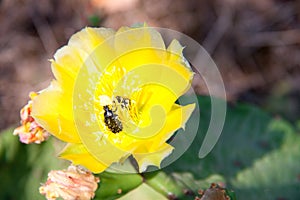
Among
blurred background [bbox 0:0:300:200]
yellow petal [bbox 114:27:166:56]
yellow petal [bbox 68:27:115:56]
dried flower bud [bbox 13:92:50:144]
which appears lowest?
blurred background [bbox 0:0:300:200]

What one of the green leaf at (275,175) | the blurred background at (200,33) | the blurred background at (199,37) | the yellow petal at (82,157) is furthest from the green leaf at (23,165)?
the blurred background at (200,33)

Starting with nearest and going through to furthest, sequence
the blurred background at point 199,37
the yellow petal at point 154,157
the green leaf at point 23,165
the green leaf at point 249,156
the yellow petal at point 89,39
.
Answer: the yellow petal at point 154,157 → the yellow petal at point 89,39 → the green leaf at point 23,165 → the green leaf at point 249,156 → the blurred background at point 199,37

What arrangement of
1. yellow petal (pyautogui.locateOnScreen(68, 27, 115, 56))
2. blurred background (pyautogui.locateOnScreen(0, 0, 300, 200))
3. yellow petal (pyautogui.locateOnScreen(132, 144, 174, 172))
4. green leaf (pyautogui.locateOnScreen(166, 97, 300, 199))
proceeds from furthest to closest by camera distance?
blurred background (pyautogui.locateOnScreen(0, 0, 300, 200)) < green leaf (pyautogui.locateOnScreen(166, 97, 300, 199)) < yellow petal (pyautogui.locateOnScreen(68, 27, 115, 56)) < yellow petal (pyautogui.locateOnScreen(132, 144, 174, 172))

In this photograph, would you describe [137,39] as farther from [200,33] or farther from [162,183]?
[200,33]

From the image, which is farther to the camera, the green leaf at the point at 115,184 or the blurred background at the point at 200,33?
the blurred background at the point at 200,33

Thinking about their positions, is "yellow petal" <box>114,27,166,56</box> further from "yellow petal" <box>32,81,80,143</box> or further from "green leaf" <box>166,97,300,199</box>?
"green leaf" <box>166,97,300,199</box>

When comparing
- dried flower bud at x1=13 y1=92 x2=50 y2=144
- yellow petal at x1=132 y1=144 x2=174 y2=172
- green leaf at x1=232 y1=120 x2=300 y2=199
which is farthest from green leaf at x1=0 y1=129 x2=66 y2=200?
green leaf at x1=232 y1=120 x2=300 y2=199

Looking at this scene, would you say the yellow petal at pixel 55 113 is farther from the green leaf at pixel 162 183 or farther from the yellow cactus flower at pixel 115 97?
the green leaf at pixel 162 183
